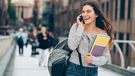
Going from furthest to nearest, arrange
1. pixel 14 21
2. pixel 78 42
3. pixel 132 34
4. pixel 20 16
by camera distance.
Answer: pixel 20 16 < pixel 14 21 < pixel 132 34 < pixel 78 42

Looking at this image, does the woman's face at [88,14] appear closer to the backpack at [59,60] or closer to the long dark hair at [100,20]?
the long dark hair at [100,20]

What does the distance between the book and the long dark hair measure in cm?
14

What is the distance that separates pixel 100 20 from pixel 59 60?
23.9 inches

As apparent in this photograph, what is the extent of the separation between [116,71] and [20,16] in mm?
117708

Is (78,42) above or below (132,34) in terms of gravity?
above

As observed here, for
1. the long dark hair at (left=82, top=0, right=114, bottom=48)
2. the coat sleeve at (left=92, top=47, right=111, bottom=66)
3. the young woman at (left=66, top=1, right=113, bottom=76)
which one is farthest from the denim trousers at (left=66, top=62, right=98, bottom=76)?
the long dark hair at (left=82, top=0, right=114, bottom=48)

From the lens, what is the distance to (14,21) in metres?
115

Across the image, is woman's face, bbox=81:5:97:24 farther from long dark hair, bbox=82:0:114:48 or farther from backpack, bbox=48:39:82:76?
backpack, bbox=48:39:82:76

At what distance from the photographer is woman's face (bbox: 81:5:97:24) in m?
4.27

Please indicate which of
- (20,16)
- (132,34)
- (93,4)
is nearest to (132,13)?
(132,34)

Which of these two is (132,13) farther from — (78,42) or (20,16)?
(20,16)

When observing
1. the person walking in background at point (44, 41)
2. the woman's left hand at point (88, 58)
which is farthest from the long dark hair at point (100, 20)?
the person walking in background at point (44, 41)

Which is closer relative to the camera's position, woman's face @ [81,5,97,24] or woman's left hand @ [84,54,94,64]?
woman's left hand @ [84,54,94,64]

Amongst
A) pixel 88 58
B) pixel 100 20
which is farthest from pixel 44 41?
pixel 88 58
